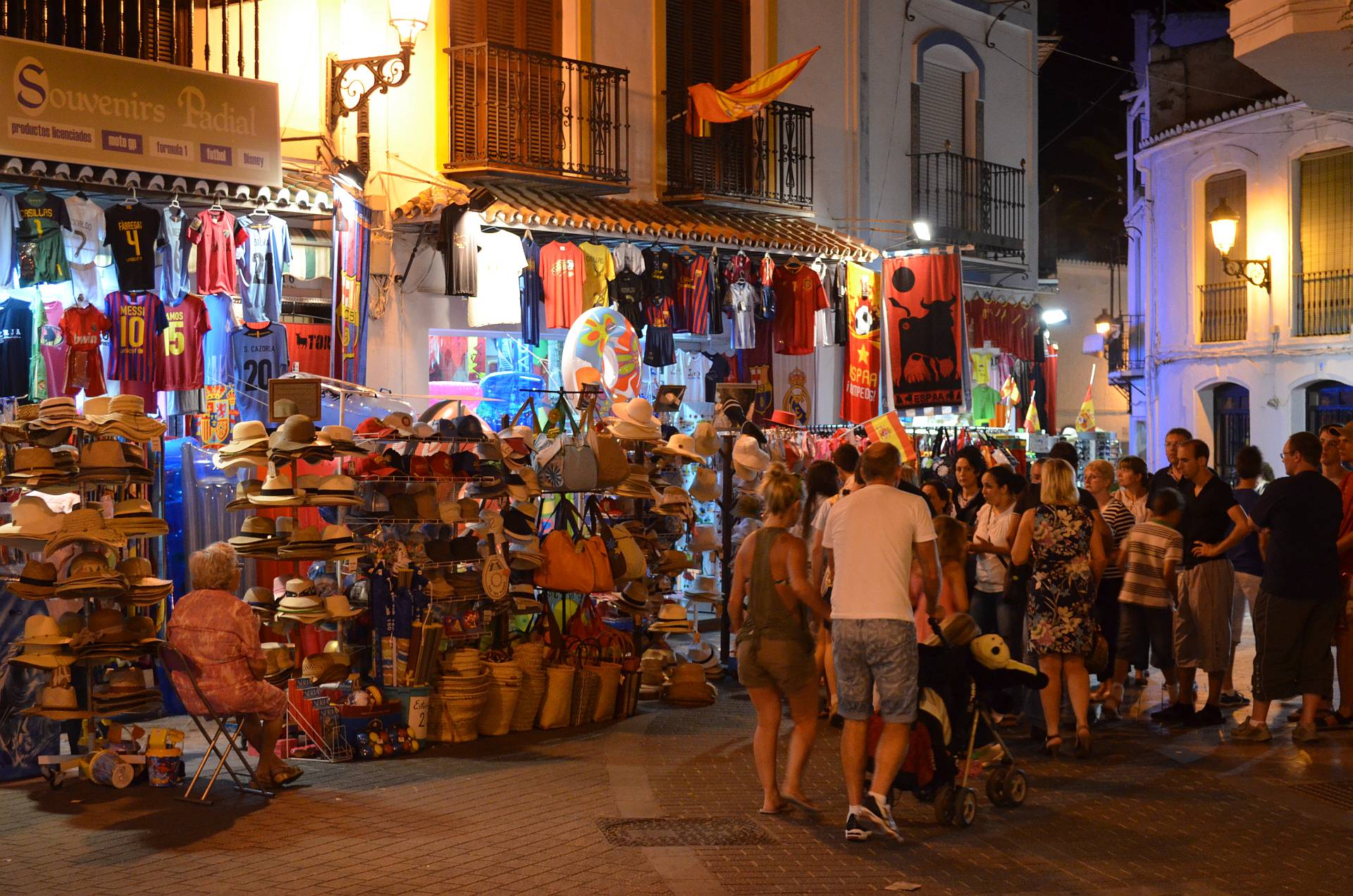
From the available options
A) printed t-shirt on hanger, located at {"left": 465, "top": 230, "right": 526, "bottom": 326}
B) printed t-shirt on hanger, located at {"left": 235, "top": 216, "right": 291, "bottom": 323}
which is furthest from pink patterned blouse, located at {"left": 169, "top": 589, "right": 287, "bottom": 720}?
printed t-shirt on hanger, located at {"left": 465, "top": 230, "right": 526, "bottom": 326}

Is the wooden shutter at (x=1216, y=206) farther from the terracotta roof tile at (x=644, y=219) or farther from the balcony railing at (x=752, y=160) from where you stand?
the balcony railing at (x=752, y=160)

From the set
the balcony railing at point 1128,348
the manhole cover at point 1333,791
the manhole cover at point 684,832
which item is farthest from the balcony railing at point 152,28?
the balcony railing at point 1128,348

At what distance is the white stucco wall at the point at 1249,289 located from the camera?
86.0 feet

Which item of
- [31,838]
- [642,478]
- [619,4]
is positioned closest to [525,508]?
[642,478]

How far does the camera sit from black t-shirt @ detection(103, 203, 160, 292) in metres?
12.4

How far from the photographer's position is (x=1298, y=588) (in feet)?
32.9

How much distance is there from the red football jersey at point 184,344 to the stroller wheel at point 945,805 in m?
7.88

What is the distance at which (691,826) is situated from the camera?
7852mm

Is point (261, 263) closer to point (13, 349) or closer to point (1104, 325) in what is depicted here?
point (13, 349)

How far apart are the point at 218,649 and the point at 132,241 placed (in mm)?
5307

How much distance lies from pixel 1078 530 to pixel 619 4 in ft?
33.2

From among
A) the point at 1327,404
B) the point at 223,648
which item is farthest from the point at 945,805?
the point at 1327,404

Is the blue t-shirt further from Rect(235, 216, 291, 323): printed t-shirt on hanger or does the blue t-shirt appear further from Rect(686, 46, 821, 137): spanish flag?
Rect(235, 216, 291, 323): printed t-shirt on hanger

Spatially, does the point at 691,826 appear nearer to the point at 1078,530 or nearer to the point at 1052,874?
the point at 1052,874
